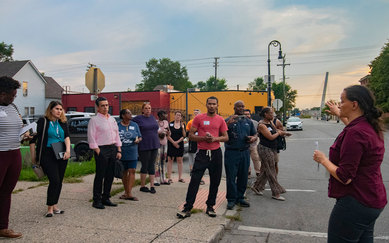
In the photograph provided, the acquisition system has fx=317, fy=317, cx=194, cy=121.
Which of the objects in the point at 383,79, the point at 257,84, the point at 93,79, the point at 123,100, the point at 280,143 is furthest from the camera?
the point at 257,84

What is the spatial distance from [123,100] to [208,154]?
105 feet

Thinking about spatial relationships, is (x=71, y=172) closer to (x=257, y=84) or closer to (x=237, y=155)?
(x=237, y=155)

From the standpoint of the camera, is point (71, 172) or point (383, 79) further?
point (383, 79)

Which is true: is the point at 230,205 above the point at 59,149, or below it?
below

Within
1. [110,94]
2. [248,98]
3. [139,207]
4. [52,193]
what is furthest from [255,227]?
[110,94]

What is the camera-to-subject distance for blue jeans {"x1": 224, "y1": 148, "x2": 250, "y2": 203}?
18.7 feet

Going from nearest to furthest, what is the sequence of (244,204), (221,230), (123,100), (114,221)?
(221,230) → (114,221) → (244,204) → (123,100)

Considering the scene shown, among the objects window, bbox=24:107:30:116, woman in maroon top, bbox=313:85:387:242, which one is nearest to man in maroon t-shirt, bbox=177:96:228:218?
woman in maroon top, bbox=313:85:387:242

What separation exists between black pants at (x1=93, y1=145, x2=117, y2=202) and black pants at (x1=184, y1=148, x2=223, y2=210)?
1472 mm

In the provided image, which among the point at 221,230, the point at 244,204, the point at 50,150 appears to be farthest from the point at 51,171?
the point at 244,204

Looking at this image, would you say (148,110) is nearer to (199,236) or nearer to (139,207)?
(139,207)

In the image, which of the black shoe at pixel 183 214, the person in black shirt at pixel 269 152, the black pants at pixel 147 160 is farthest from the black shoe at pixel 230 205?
the black pants at pixel 147 160

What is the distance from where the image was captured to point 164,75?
274 feet

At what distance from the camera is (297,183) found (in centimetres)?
806
